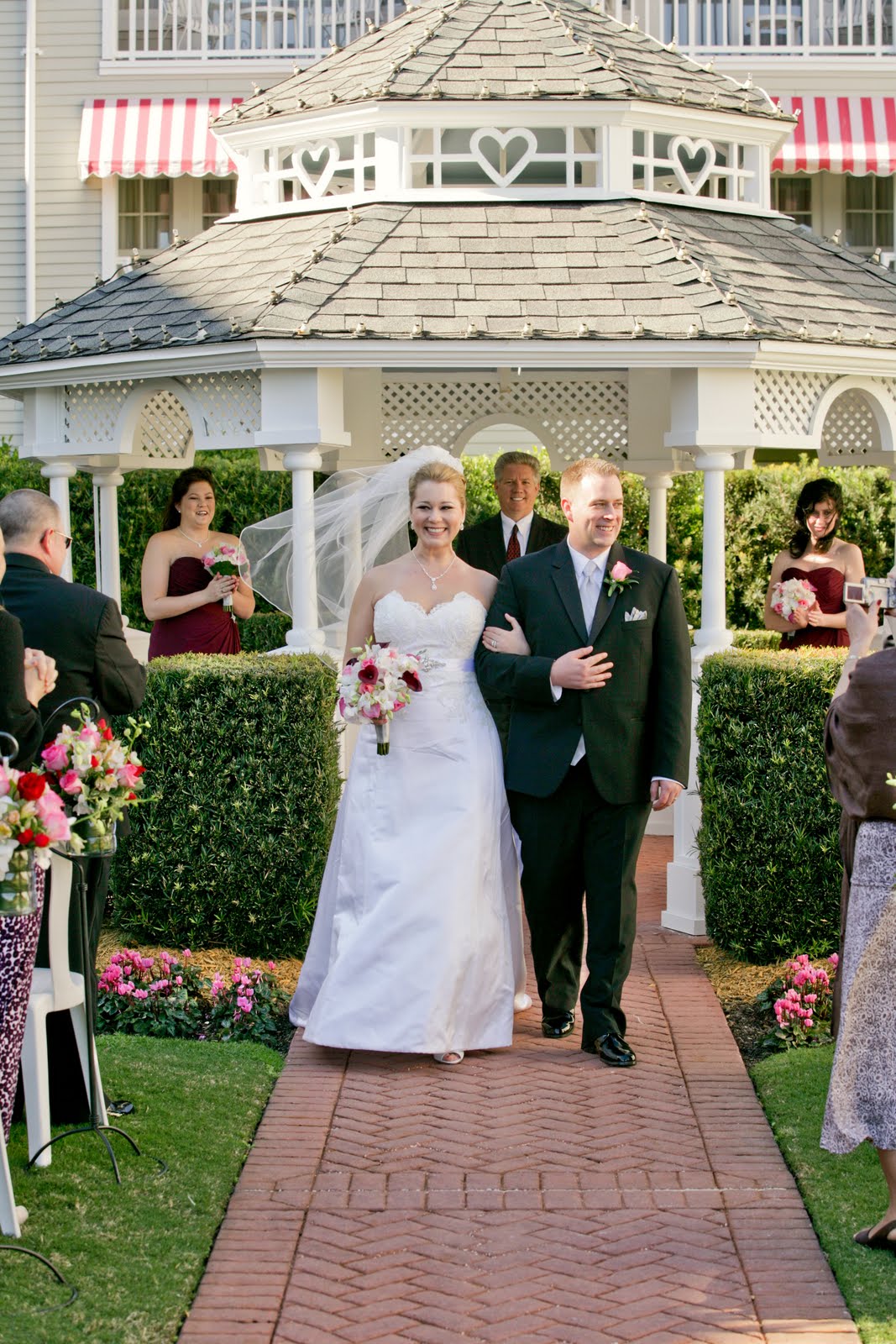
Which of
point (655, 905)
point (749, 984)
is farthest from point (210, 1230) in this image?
point (655, 905)

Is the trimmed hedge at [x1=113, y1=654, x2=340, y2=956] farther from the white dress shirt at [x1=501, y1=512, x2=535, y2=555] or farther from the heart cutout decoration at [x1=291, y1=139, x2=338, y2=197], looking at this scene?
the heart cutout decoration at [x1=291, y1=139, x2=338, y2=197]

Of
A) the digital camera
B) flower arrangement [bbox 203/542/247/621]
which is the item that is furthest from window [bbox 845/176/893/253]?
the digital camera

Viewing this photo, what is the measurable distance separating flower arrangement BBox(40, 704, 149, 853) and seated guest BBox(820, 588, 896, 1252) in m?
2.07

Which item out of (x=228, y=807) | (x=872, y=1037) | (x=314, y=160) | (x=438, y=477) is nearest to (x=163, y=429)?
(x=314, y=160)

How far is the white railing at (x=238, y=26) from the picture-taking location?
2027 centimetres

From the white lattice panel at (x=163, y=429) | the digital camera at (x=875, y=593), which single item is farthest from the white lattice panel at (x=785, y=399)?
the white lattice panel at (x=163, y=429)

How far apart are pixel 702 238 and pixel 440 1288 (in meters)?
7.02

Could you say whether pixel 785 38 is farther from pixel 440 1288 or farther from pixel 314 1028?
pixel 440 1288

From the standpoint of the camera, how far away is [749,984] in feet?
24.4

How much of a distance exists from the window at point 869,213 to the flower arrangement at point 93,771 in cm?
1869

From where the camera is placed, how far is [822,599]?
9172 mm

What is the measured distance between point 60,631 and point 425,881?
5.77 feet

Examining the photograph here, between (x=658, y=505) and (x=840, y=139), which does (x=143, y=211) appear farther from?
(x=658, y=505)

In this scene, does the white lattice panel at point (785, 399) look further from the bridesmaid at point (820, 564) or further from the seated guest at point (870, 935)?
the seated guest at point (870, 935)
